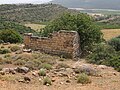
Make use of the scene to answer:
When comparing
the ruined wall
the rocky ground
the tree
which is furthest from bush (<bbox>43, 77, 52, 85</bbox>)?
the tree

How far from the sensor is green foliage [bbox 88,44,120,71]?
22.1 meters

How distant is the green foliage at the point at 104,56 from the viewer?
2208 cm

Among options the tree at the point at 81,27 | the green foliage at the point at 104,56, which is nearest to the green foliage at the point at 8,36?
the tree at the point at 81,27

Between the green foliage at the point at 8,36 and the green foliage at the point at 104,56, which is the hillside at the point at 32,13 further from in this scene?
the green foliage at the point at 104,56

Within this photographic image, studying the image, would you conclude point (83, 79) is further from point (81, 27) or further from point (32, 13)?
point (32, 13)

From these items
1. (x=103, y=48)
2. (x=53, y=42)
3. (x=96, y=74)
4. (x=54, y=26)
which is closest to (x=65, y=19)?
(x=54, y=26)

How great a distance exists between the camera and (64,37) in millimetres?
25078

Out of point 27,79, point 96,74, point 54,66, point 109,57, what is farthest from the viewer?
point 109,57

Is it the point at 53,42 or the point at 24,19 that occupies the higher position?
the point at 53,42

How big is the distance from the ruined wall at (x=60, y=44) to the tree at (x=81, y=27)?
1.17 m

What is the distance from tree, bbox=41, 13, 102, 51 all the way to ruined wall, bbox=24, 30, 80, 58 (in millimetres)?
1168

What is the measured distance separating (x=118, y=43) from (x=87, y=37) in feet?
7.86

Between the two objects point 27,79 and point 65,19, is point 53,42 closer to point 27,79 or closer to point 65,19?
point 65,19

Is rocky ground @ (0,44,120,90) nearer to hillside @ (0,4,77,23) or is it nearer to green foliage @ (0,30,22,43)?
green foliage @ (0,30,22,43)
